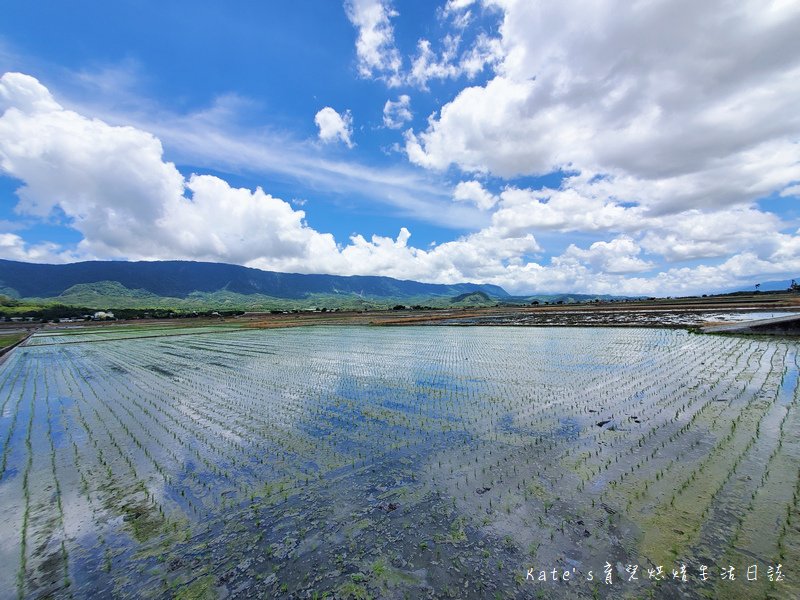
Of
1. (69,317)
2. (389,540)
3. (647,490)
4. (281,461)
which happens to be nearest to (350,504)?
(389,540)

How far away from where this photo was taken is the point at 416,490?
9055mm

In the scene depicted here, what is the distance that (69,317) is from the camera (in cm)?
13725

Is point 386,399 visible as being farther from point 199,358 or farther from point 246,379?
point 199,358

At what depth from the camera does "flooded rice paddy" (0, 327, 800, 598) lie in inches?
248

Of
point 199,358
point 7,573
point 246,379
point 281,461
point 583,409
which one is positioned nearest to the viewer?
point 7,573

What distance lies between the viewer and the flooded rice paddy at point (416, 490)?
630cm

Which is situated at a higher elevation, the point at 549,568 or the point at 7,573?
the point at 549,568

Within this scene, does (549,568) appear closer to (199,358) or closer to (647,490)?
(647,490)

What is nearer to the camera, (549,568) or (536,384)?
(549,568)

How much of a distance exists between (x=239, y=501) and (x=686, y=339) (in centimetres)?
3967

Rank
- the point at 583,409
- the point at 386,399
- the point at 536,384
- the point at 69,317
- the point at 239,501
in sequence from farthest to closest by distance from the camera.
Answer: the point at 69,317 → the point at 536,384 → the point at 386,399 → the point at 583,409 → the point at 239,501

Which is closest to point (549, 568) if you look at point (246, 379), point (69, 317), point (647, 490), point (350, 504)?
point (647, 490)

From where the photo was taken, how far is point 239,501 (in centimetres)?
900

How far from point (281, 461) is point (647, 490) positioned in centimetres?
1069
